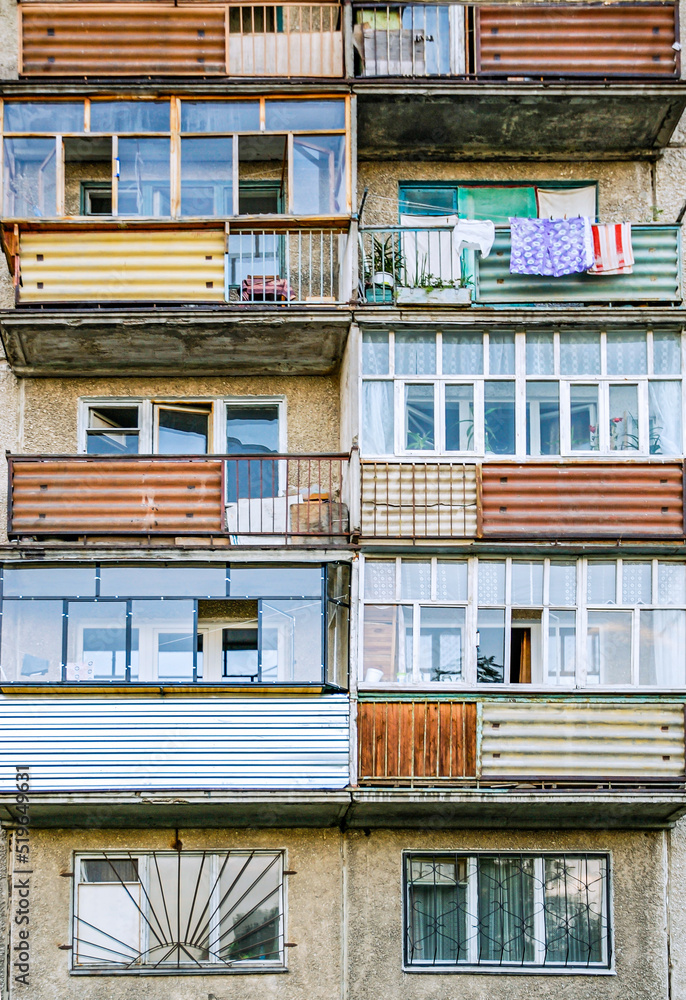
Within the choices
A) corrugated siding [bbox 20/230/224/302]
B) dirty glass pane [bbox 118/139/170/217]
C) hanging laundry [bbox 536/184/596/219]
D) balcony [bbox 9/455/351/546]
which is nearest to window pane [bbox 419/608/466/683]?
balcony [bbox 9/455/351/546]

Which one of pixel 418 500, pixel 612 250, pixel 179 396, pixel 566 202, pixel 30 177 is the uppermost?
pixel 566 202

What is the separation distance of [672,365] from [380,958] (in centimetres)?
778

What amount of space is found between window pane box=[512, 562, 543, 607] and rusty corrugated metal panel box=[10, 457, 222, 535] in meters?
3.56

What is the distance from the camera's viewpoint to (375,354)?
51.6 ft

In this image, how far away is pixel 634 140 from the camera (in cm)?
1727

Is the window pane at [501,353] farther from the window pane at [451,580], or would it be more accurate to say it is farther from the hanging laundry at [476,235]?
the window pane at [451,580]

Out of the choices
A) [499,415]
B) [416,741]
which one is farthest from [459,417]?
[416,741]

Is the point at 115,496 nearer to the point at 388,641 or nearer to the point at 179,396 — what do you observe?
the point at 179,396

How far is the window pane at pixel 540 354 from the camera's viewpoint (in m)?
15.8

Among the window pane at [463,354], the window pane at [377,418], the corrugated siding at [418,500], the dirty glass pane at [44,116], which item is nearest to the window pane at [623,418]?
the window pane at [463,354]

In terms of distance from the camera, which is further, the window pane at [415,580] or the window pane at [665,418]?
the window pane at [665,418]

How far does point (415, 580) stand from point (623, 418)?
3.18 meters

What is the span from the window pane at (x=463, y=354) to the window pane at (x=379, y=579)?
2.44 meters

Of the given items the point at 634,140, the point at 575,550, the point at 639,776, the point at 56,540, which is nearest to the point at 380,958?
the point at 639,776
